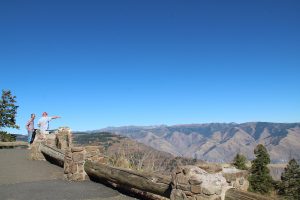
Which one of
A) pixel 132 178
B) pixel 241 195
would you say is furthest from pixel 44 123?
pixel 241 195

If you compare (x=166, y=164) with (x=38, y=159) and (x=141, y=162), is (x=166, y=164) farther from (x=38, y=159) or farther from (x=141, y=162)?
(x=38, y=159)

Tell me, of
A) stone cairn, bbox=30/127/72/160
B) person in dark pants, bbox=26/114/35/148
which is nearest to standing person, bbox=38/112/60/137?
stone cairn, bbox=30/127/72/160

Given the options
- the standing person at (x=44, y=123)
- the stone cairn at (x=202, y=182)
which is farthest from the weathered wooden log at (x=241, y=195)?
the standing person at (x=44, y=123)

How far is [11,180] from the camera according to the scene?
11.6 meters

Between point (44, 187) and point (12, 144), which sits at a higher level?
point (12, 144)

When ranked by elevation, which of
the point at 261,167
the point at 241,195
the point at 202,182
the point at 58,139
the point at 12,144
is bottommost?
the point at 261,167

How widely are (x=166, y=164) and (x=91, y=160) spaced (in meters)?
3.77

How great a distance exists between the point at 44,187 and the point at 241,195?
6575 mm

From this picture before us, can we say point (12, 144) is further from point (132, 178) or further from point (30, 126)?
point (132, 178)

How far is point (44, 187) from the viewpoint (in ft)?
34.0

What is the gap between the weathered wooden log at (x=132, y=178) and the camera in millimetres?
8125

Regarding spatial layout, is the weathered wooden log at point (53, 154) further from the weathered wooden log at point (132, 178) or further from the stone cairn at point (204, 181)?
the stone cairn at point (204, 181)

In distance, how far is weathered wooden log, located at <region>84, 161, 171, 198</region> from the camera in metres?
8.12

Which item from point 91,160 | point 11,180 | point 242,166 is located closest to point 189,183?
point 91,160
